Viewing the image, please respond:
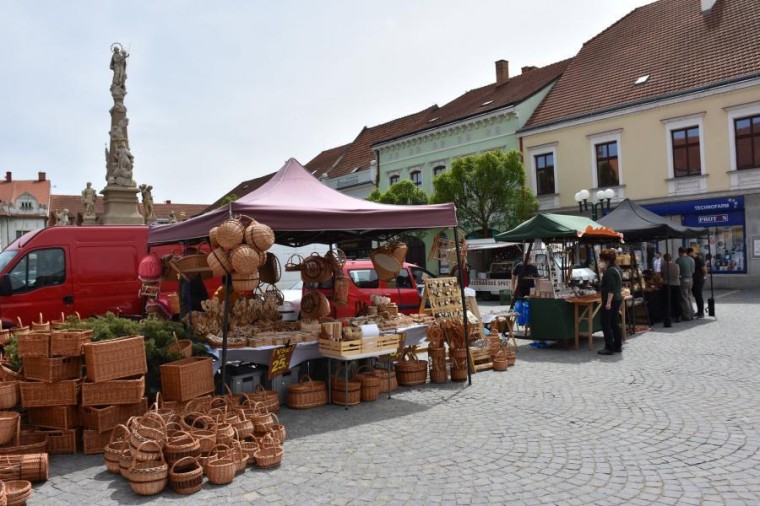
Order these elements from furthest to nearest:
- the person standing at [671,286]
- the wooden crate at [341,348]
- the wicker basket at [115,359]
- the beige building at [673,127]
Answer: the beige building at [673,127]
the person standing at [671,286]
the wooden crate at [341,348]
the wicker basket at [115,359]

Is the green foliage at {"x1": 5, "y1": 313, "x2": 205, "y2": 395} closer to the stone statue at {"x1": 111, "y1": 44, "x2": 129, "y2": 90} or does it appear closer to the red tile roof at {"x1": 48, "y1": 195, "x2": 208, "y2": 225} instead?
the stone statue at {"x1": 111, "y1": 44, "x2": 129, "y2": 90}

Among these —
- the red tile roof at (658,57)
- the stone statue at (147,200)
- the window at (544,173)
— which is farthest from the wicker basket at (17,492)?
the window at (544,173)

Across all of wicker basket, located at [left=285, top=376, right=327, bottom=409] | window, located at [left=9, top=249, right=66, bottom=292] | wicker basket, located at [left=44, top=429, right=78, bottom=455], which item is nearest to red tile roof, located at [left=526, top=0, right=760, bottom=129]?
wicker basket, located at [left=285, top=376, right=327, bottom=409]

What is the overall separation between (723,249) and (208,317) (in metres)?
19.3

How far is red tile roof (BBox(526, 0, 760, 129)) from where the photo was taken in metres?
20.6

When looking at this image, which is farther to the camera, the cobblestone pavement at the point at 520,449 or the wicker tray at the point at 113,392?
the wicker tray at the point at 113,392

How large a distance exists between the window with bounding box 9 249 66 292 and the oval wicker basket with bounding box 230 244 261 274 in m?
5.05

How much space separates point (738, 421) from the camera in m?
5.49

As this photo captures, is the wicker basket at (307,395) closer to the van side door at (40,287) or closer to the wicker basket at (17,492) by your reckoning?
the wicker basket at (17,492)

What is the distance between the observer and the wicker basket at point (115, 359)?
16.1 ft

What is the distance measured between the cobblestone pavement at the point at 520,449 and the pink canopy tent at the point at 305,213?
2.05 meters

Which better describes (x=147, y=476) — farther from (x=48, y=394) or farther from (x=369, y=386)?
(x=369, y=386)

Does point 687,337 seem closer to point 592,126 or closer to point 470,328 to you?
point 470,328

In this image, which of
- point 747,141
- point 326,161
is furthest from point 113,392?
point 326,161
